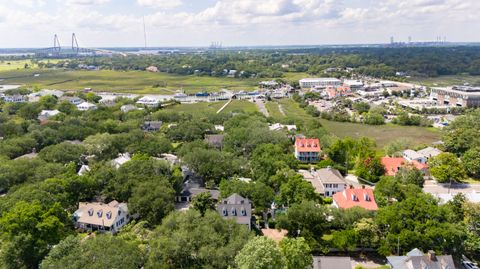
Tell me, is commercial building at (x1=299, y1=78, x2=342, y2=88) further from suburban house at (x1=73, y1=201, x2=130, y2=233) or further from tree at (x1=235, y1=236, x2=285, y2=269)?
tree at (x1=235, y1=236, x2=285, y2=269)

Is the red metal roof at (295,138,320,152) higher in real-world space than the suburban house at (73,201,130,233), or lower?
higher

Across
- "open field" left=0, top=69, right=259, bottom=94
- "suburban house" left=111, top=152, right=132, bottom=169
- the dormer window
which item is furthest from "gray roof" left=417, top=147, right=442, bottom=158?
"open field" left=0, top=69, right=259, bottom=94

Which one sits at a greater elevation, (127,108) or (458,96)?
(458,96)

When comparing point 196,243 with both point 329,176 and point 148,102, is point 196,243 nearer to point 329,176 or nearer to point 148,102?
point 329,176

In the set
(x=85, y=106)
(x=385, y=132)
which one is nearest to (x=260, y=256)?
(x=385, y=132)

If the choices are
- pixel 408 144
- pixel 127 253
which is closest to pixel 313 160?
pixel 408 144

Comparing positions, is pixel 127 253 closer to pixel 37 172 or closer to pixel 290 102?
pixel 37 172

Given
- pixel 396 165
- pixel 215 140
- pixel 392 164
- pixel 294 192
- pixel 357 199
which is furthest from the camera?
pixel 215 140

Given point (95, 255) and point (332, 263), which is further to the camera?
point (332, 263)
